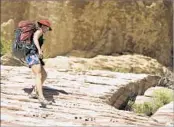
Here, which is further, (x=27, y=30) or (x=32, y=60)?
(x=27, y=30)

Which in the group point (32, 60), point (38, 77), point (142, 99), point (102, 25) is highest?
point (102, 25)

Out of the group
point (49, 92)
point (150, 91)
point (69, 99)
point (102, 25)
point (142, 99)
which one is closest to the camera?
point (69, 99)

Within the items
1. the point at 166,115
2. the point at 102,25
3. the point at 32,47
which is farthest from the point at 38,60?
the point at 102,25

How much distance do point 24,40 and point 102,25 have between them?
5443 mm

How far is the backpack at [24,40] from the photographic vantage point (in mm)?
7238

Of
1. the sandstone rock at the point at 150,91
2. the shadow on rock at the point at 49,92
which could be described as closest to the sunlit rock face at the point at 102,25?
the sandstone rock at the point at 150,91

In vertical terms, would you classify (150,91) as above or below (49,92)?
below

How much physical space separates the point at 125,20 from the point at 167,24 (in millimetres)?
1141

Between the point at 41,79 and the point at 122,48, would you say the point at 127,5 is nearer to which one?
the point at 122,48

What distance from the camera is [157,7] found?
12.6m

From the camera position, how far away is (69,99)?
8055mm

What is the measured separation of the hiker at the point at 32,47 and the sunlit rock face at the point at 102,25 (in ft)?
16.8

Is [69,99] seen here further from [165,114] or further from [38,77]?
[165,114]

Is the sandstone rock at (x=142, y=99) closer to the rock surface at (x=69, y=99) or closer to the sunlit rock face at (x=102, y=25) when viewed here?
the rock surface at (x=69, y=99)
